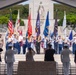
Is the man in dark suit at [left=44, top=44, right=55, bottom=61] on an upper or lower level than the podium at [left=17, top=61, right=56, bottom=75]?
upper

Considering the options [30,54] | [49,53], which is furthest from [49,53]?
[30,54]

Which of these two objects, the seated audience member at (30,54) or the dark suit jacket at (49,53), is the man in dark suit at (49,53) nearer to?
the dark suit jacket at (49,53)

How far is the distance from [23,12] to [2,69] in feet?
194

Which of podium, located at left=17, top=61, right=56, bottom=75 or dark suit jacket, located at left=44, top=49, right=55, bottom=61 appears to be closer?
dark suit jacket, located at left=44, top=49, right=55, bottom=61

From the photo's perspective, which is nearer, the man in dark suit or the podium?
the man in dark suit

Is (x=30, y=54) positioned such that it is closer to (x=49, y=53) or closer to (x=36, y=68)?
(x=36, y=68)

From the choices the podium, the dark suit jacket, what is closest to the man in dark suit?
the dark suit jacket

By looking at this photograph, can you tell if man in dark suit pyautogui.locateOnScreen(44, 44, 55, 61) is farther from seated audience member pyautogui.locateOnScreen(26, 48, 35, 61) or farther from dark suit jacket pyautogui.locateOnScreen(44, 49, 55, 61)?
seated audience member pyautogui.locateOnScreen(26, 48, 35, 61)

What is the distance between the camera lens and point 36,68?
1956 cm

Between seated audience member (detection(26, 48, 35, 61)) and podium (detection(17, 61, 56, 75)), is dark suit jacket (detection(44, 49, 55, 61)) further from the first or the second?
seated audience member (detection(26, 48, 35, 61))

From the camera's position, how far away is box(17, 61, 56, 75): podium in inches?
765

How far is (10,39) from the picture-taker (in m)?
31.2

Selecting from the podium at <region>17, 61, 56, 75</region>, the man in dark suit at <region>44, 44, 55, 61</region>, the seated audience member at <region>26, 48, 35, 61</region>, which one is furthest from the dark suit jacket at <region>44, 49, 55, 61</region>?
the seated audience member at <region>26, 48, 35, 61</region>

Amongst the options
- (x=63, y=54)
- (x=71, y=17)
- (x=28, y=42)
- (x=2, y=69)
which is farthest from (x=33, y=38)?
(x=71, y=17)
